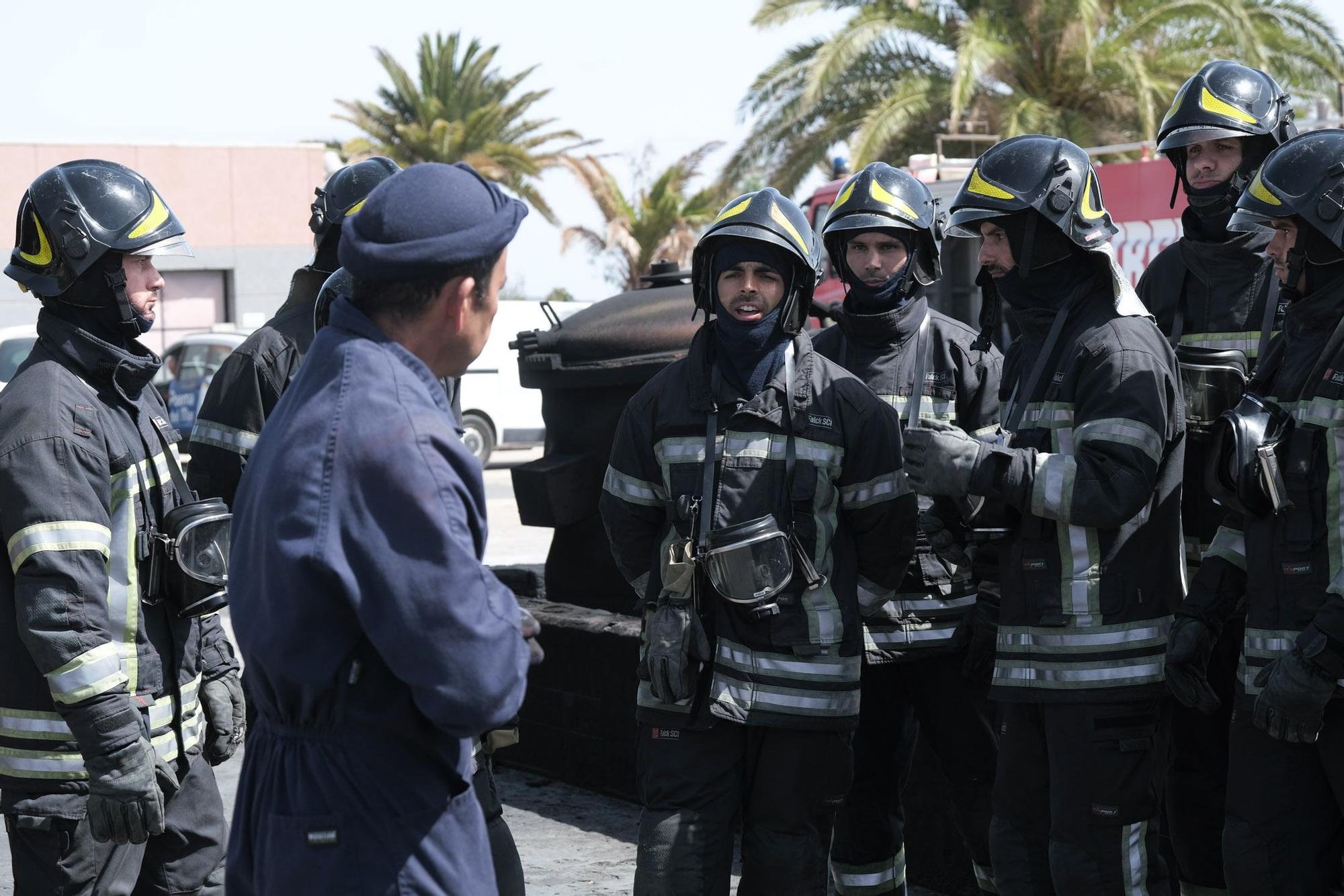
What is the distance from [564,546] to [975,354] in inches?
93.3

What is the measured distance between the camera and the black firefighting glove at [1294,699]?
3420 millimetres

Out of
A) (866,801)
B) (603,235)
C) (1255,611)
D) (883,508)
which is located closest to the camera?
(1255,611)

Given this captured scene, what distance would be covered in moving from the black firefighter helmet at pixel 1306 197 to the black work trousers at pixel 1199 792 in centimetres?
125

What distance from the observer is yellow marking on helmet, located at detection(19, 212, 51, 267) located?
3762 millimetres

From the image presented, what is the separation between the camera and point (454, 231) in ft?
7.97

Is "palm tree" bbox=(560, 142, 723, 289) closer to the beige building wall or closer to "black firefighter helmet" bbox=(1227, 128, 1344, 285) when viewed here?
the beige building wall

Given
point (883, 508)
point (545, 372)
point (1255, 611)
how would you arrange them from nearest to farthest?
1. point (1255, 611)
2. point (883, 508)
3. point (545, 372)

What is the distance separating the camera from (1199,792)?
14.3 ft

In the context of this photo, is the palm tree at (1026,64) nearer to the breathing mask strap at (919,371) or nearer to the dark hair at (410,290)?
the breathing mask strap at (919,371)

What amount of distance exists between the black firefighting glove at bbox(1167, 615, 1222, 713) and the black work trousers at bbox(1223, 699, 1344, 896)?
0.15 m

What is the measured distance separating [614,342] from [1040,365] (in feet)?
8.39

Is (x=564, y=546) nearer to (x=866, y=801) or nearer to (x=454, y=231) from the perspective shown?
(x=866, y=801)

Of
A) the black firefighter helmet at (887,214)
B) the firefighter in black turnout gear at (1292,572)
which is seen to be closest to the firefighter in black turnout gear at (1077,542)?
the firefighter in black turnout gear at (1292,572)

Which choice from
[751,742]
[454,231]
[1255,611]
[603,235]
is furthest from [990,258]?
[603,235]
